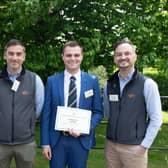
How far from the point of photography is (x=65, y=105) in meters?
4.32

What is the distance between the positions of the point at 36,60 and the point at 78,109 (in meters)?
3.43

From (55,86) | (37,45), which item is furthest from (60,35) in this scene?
(55,86)

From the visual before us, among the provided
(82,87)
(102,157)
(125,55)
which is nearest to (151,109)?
(125,55)

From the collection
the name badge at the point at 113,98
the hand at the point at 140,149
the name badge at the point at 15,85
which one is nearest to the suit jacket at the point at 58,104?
the name badge at the point at 113,98

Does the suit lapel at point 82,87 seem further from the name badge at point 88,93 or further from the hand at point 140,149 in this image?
the hand at point 140,149

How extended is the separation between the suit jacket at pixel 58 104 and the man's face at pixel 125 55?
0.34 metres

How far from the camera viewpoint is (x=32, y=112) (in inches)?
171

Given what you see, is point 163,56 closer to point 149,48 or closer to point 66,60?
point 149,48

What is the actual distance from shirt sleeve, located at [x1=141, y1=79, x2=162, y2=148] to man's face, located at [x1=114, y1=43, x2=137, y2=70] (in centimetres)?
27

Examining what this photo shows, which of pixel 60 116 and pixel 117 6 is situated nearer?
pixel 60 116

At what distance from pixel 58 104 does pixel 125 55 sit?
822mm

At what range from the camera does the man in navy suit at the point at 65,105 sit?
430cm

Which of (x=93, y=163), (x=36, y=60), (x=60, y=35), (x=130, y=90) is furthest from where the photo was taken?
(x=60, y=35)

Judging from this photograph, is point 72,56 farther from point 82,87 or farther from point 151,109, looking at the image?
point 151,109
